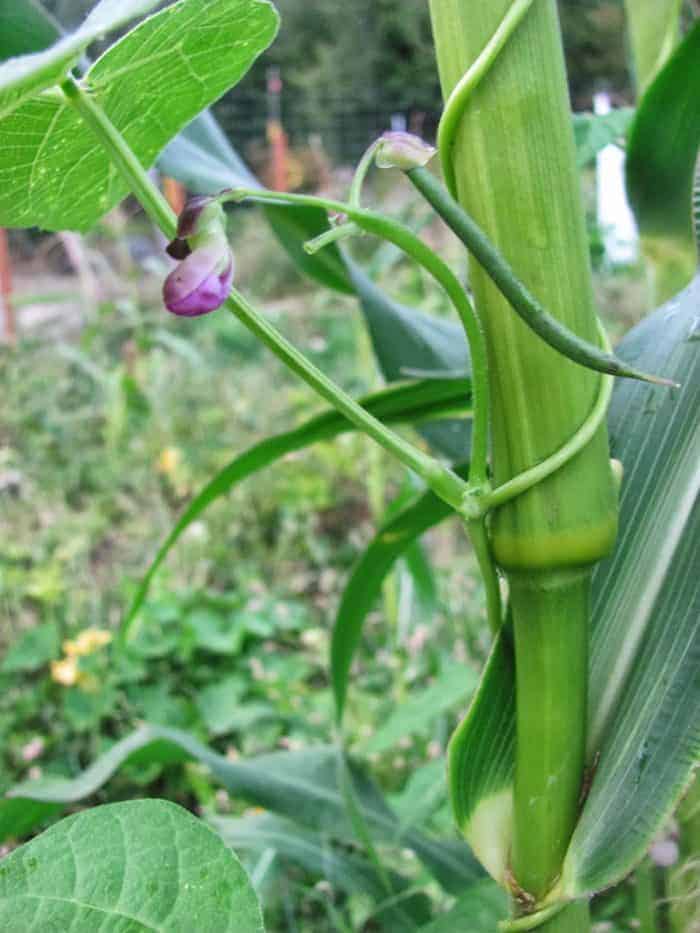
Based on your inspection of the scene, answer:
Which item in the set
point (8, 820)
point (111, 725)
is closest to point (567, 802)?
point (8, 820)

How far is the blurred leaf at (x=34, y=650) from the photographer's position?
4.74 ft

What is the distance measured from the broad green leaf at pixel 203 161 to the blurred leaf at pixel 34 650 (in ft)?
3.22

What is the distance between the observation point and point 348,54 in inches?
193

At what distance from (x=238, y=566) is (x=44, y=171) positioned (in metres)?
1.58

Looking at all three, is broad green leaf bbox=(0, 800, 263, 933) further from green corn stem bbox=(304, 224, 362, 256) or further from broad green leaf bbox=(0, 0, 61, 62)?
broad green leaf bbox=(0, 0, 61, 62)

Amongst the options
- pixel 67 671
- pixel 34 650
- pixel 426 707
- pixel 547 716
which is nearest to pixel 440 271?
pixel 547 716

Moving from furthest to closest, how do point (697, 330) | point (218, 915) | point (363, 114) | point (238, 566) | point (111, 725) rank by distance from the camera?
point (363, 114) → point (238, 566) → point (111, 725) → point (697, 330) → point (218, 915)

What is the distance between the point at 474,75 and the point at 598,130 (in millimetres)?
363

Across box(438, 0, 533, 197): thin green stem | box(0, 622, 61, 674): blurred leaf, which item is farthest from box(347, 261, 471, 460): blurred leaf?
box(0, 622, 61, 674): blurred leaf

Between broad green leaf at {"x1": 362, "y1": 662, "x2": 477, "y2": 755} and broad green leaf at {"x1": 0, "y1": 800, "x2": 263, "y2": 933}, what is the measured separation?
638 millimetres

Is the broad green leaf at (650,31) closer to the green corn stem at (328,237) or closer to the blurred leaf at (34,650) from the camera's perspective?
the green corn stem at (328,237)

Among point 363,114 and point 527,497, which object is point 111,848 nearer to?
point 527,497

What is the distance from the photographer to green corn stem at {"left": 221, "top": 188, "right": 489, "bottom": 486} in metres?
0.26

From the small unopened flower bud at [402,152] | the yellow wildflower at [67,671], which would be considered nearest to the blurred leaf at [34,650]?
the yellow wildflower at [67,671]
